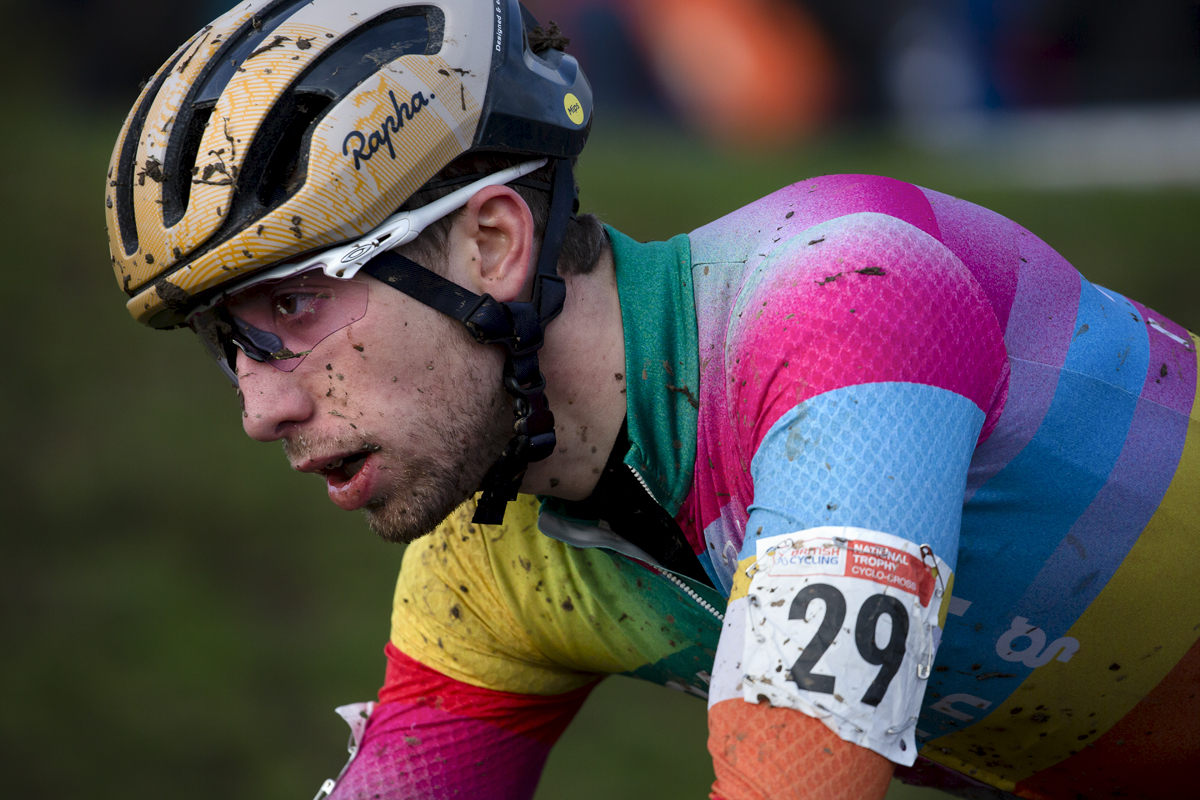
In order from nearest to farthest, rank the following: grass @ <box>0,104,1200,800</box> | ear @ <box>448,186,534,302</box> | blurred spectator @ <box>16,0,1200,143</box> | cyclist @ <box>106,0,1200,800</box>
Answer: cyclist @ <box>106,0,1200,800</box>
ear @ <box>448,186,534,302</box>
grass @ <box>0,104,1200,800</box>
blurred spectator @ <box>16,0,1200,143</box>

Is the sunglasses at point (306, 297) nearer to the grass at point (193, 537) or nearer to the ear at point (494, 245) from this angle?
the ear at point (494, 245)

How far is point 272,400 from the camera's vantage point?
6.89ft

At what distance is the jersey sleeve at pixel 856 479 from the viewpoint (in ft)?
4.93

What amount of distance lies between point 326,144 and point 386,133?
0.35 ft

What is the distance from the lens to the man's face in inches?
80.8

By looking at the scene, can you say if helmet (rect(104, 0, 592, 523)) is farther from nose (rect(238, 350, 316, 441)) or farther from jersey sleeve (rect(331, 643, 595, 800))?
jersey sleeve (rect(331, 643, 595, 800))

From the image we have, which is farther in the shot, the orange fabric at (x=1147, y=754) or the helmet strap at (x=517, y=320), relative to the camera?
the orange fabric at (x=1147, y=754)

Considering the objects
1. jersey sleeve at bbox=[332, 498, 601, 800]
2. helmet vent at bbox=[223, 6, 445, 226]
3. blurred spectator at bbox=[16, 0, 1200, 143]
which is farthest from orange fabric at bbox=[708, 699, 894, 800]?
blurred spectator at bbox=[16, 0, 1200, 143]

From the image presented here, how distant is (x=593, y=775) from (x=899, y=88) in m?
6.24

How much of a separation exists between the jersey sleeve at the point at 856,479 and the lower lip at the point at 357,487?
28.8 inches

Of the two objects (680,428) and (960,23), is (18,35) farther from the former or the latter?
(680,428)

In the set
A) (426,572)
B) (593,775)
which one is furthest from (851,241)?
(593,775)

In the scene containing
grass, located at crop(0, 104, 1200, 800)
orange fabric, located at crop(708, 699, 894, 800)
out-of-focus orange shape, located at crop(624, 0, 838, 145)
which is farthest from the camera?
out-of-focus orange shape, located at crop(624, 0, 838, 145)

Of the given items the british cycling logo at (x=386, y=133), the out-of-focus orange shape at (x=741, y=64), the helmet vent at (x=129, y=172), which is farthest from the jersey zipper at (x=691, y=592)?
the out-of-focus orange shape at (x=741, y=64)
